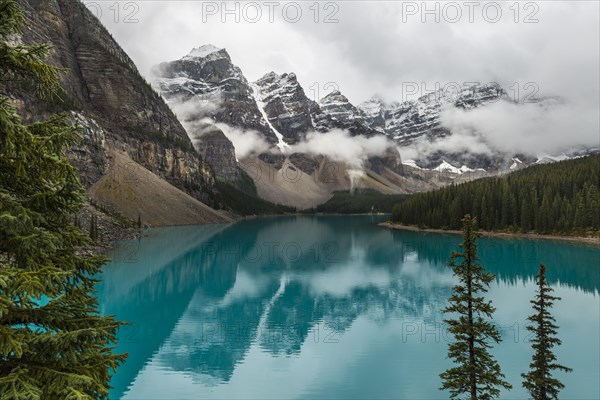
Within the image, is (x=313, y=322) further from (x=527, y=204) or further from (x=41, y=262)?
(x=527, y=204)

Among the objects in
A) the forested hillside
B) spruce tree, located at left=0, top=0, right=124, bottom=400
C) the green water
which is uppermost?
the forested hillside

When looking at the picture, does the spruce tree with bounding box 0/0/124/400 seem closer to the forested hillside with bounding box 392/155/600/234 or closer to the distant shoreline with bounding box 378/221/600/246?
the distant shoreline with bounding box 378/221/600/246

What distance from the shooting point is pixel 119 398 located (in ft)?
70.9

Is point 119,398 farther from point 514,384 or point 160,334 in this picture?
point 514,384

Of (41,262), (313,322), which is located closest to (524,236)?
(313,322)

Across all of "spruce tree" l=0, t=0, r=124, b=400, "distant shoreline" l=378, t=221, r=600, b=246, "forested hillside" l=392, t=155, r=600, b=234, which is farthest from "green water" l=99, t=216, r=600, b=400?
"forested hillside" l=392, t=155, r=600, b=234


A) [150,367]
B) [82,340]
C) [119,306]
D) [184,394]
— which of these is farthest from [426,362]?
[119,306]

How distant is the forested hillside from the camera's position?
344ft

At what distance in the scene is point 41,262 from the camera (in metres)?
6.68

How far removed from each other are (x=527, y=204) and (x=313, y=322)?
339ft

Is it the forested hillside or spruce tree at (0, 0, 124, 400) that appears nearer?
spruce tree at (0, 0, 124, 400)

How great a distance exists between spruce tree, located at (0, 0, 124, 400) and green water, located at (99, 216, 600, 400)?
17991mm

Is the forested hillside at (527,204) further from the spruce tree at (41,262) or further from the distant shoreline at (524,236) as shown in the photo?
the spruce tree at (41,262)

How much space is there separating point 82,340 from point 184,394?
61.3 ft
